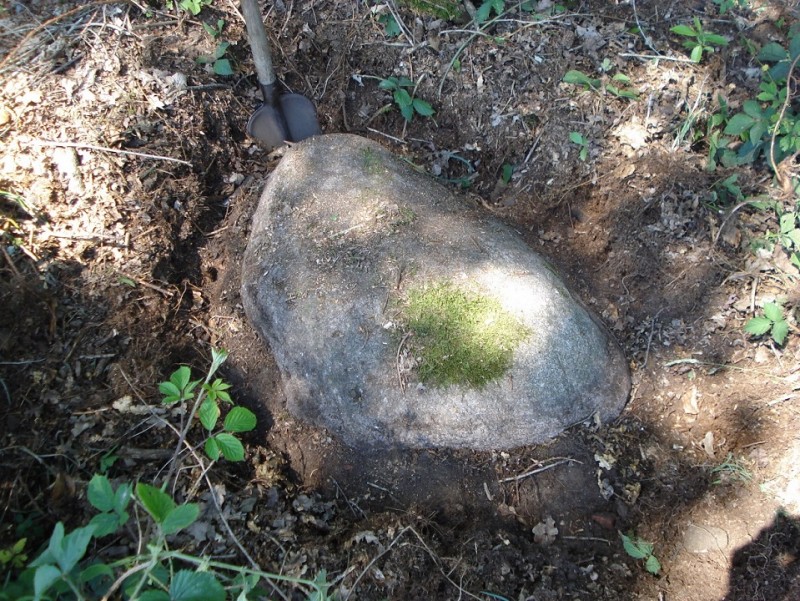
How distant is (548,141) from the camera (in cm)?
310

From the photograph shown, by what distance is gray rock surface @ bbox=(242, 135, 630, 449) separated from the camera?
2.40m

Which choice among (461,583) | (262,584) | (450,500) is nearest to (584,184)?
(450,500)

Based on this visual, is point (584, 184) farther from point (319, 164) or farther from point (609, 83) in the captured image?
point (319, 164)

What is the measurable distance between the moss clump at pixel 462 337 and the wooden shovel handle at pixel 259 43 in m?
1.82

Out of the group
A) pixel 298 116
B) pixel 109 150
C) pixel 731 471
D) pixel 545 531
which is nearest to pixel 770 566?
pixel 731 471

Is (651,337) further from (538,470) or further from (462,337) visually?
(462,337)

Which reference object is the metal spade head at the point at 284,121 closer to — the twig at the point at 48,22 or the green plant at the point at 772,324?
the twig at the point at 48,22

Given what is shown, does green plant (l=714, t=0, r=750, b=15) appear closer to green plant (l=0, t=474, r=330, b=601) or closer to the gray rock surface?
the gray rock surface

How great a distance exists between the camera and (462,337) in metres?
2.40

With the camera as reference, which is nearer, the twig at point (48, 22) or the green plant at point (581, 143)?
the twig at point (48, 22)

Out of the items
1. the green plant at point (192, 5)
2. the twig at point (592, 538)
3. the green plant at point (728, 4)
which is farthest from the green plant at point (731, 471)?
the green plant at point (192, 5)

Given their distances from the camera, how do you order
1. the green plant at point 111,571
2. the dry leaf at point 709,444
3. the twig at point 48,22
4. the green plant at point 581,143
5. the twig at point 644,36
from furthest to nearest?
the twig at point 644,36, the green plant at point 581,143, the twig at point 48,22, the dry leaf at point 709,444, the green plant at point 111,571

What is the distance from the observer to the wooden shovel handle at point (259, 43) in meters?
2.85

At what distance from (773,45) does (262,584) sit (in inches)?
141
